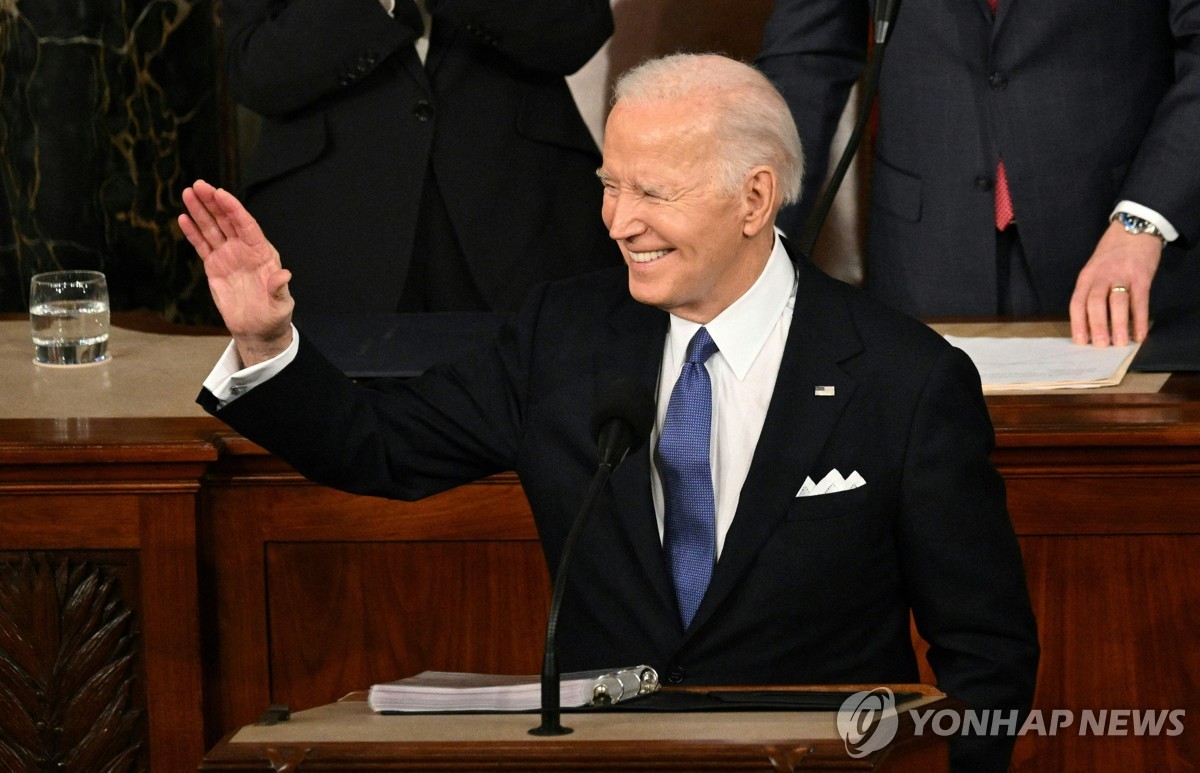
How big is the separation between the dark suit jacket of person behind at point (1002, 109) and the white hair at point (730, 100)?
3.10 ft

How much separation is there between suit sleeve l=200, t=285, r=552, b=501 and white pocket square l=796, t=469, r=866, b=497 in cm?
33

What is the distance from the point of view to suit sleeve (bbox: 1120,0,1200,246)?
8.21 feet

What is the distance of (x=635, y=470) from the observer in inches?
68.6

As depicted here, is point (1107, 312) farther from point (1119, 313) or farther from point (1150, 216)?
point (1150, 216)

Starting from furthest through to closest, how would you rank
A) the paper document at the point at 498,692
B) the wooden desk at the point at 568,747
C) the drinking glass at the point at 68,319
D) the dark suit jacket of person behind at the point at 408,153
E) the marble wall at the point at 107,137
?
1. the marble wall at the point at 107,137
2. the dark suit jacket of person behind at the point at 408,153
3. the drinking glass at the point at 68,319
4. the paper document at the point at 498,692
5. the wooden desk at the point at 568,747

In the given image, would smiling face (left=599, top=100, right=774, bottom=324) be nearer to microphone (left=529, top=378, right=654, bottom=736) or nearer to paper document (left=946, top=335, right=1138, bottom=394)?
microphone (left=529, top=378, right=654, bottom=736)

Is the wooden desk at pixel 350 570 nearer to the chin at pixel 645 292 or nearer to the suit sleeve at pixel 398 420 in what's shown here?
the suit sleeve at pixel 398 420

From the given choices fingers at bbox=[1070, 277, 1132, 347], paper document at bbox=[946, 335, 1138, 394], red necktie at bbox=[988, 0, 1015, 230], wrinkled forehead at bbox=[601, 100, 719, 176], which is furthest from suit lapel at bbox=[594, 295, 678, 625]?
red necktie at bbox=[988, 0, 1015, 230]

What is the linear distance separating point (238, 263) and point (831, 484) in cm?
62

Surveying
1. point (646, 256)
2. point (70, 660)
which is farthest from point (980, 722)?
point (70, 660)

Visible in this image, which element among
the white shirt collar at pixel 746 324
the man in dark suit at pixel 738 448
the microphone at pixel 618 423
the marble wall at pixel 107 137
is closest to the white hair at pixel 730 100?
the man in dark suit at pixel 738 448

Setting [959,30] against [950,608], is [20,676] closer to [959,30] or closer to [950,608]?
[950,608]

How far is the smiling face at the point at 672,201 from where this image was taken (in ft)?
5.55

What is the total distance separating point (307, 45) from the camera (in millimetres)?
2705
